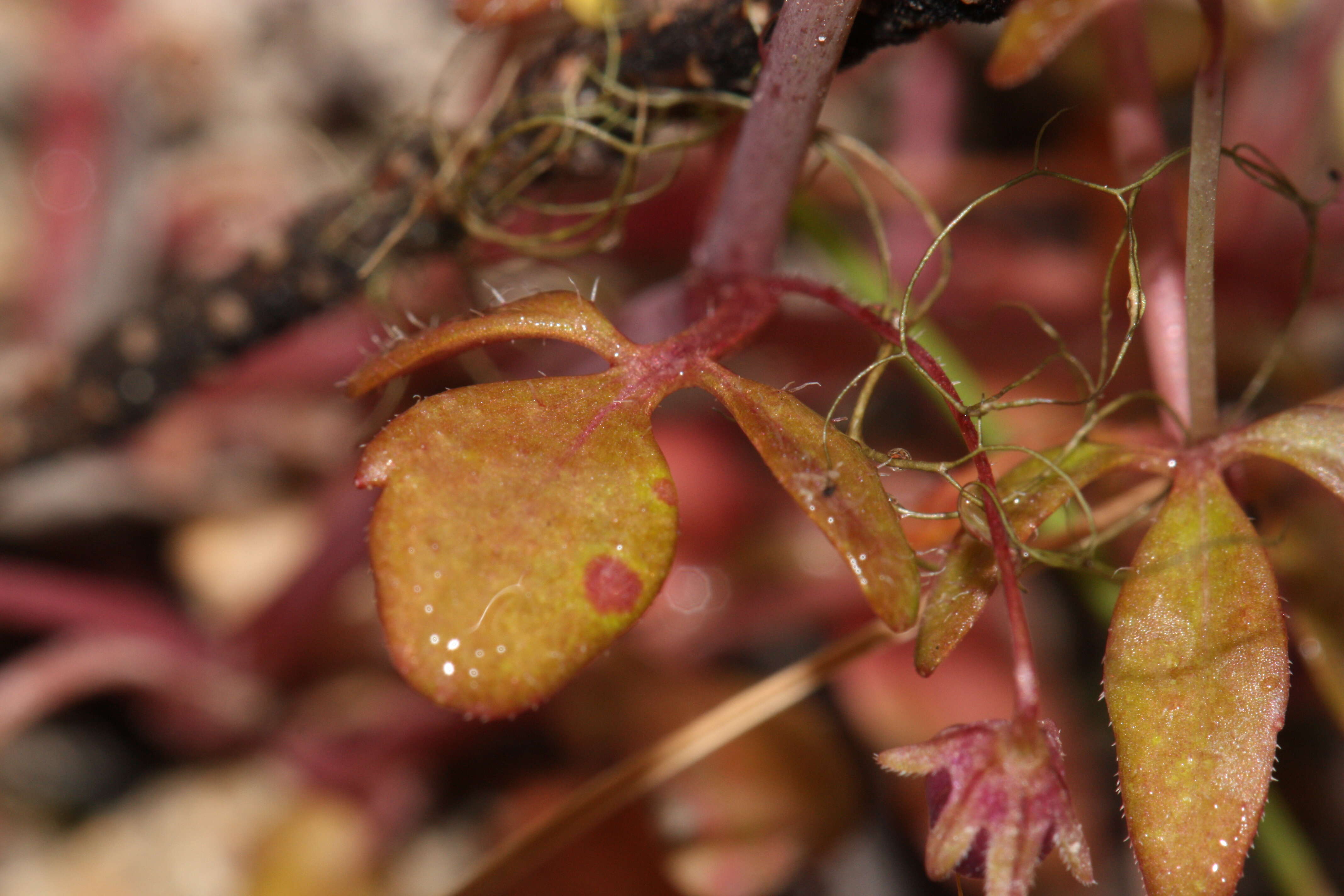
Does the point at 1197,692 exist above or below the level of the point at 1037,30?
below

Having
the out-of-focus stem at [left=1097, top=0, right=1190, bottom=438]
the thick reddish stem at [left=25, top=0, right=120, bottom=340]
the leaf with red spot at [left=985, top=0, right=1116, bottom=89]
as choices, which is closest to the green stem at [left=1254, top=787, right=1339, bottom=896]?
the out-of-focus stem at [left=1097, top=0, right=1190, bottom=438]

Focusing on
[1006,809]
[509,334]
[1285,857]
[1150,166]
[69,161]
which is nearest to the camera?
[1006,809]

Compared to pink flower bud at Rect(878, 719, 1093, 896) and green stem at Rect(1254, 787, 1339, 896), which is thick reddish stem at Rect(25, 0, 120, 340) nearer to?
pink flower bud at Rect(878, 719, 1093, 896)

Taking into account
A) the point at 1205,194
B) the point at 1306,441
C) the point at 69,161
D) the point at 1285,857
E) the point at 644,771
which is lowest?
the point at 1285,857

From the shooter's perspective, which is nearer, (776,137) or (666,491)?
(666,491)

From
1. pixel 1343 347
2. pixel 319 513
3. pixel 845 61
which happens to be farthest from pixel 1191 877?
pixel 1343 347

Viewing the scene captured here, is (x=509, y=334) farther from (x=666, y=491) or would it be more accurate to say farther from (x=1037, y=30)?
(x=1037, y=30)

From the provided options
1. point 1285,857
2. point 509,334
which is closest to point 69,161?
point 509,334

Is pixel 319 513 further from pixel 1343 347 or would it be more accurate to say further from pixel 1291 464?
pixel 1343 347

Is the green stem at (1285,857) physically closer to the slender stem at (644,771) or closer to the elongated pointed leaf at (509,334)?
the slender stem at (644,771)
